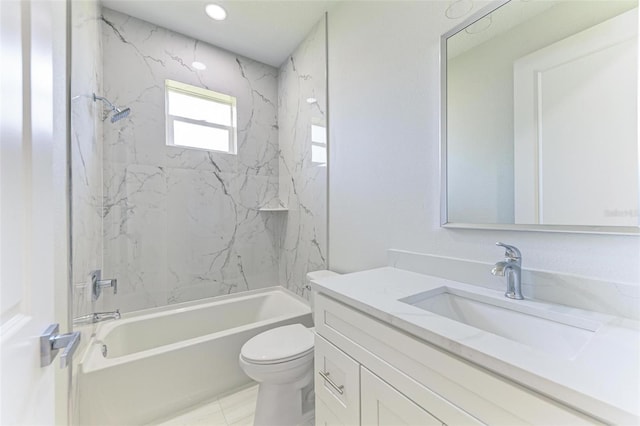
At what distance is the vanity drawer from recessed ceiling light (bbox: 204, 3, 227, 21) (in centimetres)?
231

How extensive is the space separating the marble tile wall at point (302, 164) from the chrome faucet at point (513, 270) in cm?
126

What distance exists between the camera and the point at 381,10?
Result: 149 cm

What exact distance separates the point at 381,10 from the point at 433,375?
1.80m

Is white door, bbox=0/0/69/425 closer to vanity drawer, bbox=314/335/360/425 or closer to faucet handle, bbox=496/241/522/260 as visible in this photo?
vanity drawer, bbox=314/335/360/425

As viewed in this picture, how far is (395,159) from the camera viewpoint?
141 cm

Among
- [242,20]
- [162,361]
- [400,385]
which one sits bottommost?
[162,361]

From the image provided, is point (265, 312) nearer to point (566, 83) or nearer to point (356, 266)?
point (356, 266)

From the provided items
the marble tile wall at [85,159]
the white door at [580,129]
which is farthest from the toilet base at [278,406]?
the white door at [580,129]

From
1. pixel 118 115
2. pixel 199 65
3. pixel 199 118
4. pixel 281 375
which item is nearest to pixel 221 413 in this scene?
pixel 281 375

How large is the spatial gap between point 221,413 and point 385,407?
1294mm

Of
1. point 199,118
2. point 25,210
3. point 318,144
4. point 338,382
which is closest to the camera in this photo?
point 25,210

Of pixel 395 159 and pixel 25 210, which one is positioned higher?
pixel 395 159

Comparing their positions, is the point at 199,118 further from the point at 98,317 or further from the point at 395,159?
the point at 395,159

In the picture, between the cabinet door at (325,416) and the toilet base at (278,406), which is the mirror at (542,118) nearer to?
the cabinet door at (325,416)
